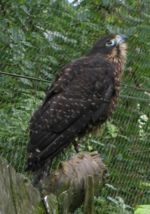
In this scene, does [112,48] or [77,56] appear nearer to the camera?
[112,48]

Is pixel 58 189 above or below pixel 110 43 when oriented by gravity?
above

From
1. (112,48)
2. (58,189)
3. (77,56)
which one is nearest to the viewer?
(58,189)

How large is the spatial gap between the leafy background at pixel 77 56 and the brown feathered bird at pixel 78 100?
221 millimetres

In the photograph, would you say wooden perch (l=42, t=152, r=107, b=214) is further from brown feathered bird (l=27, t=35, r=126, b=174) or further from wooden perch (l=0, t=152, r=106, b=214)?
brown feathered bird (l=27, t=35, r=126, b=174)

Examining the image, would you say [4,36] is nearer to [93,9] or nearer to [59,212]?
[93,9]

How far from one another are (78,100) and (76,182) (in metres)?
1.77

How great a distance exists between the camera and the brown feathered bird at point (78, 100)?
3.50 metres

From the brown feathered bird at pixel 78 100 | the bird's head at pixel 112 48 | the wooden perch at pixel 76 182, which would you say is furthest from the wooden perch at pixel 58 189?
the bird's head at pixel 112 48

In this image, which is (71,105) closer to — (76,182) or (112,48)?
(112,48)

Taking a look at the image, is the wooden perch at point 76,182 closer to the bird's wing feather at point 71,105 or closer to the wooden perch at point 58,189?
the wooden perch at point 58,189

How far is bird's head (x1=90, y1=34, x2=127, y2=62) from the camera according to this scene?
14.7 feet

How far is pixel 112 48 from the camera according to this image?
4512 mm

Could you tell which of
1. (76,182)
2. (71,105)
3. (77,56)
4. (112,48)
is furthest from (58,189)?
(77,56)

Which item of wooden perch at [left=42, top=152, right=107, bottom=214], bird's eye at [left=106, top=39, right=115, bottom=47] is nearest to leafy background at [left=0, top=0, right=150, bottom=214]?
bird's eye at [left=106, top=39, right=115, bottom=47]
